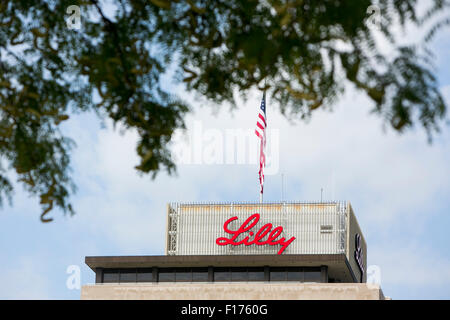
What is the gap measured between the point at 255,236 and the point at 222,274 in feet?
16.0

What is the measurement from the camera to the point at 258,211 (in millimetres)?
68938

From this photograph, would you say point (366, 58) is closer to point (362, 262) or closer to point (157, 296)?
point (157, 296)

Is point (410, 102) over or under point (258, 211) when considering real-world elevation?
under

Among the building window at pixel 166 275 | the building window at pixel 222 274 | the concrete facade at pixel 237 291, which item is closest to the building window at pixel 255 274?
the building window at pixel 222 274

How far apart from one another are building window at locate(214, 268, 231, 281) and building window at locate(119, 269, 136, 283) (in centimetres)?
658

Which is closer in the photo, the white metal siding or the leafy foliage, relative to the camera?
the leafy foliage

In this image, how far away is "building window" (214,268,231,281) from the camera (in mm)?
65125

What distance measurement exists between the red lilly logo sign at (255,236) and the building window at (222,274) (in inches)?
133

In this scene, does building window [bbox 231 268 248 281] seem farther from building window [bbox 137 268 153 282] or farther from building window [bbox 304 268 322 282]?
building window [bbox 137 268 153 282]

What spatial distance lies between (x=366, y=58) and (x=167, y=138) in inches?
101

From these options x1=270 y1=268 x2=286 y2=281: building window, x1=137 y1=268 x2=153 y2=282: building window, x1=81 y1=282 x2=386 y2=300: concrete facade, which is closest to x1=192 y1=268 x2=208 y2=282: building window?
x1=81 y1=282 x2=386 y2=300: concrete facade
